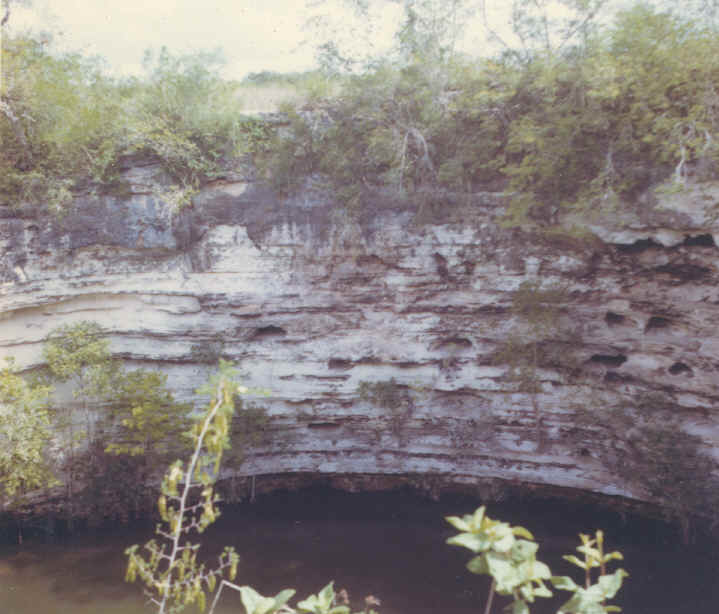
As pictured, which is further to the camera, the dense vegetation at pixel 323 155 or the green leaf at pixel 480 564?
the dense vegetation at pixel 323 155

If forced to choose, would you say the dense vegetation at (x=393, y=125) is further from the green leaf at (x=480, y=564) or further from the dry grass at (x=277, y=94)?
the green leaf at (x=480, y=564)

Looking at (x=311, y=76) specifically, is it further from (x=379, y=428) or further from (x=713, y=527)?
(x=713, y=527)

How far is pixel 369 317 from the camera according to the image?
33.5ft

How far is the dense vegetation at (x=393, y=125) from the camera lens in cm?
771

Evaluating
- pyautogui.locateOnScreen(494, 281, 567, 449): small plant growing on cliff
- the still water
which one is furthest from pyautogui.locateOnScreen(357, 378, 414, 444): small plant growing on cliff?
pyautogui.locateOnScreen(494, 281, 567, 449): small plant growing on cliff

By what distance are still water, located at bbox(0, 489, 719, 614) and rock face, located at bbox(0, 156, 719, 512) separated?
29.5 inches

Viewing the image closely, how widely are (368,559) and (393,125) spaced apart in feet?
26.7

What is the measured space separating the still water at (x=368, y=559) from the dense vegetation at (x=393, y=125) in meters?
5.92

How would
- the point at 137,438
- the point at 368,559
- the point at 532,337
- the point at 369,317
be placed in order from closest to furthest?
1. the point at 368,559
2. the point at 137,438
3. the point at 532,337
4. the point at 369,317

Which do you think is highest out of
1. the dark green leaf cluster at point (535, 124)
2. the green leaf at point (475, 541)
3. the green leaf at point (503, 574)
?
the dark green leaf cluster at point (535, 124)

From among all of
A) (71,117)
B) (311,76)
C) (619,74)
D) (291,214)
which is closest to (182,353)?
(291,214)

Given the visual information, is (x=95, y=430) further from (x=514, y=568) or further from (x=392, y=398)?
(x=514, y=568)

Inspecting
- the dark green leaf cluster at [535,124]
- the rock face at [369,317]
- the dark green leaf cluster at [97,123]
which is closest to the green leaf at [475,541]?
the dark green leaf cluster at [535,124]

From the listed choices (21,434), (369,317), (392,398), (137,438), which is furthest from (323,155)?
(21,434)
